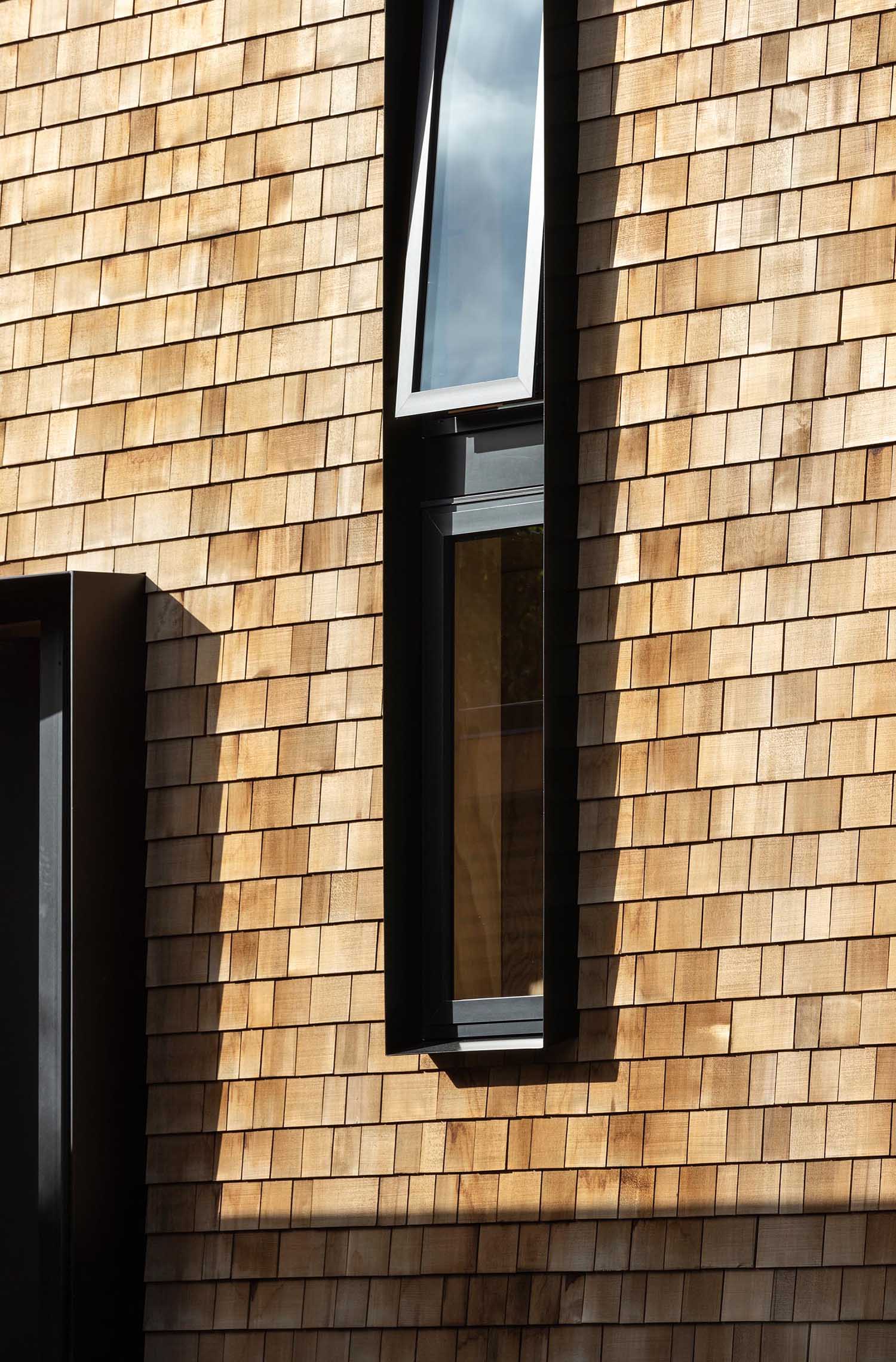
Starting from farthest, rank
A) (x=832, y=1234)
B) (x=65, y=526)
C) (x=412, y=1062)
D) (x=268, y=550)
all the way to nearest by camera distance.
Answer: (x=65, y=526) < (x=268, y=550) < (x=412, y=1062) < (x=832, y=1234)

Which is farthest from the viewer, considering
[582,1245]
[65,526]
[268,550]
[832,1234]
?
[65,526]

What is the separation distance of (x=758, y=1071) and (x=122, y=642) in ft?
7.82

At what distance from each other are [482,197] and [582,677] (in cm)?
154

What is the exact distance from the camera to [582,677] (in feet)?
17.1

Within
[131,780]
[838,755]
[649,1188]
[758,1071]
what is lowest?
[649,1188]

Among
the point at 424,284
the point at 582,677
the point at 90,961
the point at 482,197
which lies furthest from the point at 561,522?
the point at 90,961

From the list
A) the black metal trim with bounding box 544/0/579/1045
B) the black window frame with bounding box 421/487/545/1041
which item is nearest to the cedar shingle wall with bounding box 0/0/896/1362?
the black metal trim with bounding box 544/0/579/1045

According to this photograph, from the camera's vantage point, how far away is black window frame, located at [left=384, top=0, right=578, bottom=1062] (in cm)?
515

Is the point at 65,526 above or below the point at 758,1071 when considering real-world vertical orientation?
above

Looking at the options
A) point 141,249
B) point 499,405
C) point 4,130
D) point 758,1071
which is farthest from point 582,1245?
point 4,130

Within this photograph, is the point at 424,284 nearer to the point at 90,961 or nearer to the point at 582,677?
the point at 582,677

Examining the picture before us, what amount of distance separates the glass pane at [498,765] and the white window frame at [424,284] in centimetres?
42

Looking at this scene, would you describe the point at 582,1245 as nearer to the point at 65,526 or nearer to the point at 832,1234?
the point at 832,1234

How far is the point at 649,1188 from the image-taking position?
490 cm
